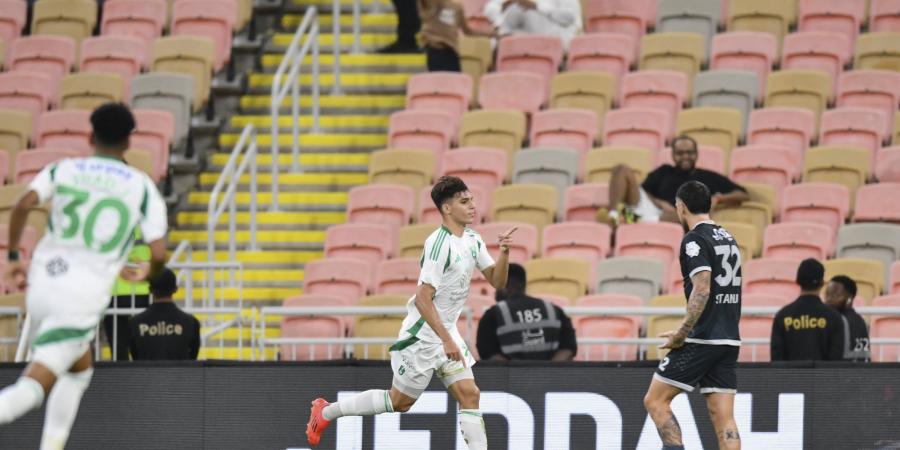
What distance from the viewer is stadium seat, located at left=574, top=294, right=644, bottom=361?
50.1 feet

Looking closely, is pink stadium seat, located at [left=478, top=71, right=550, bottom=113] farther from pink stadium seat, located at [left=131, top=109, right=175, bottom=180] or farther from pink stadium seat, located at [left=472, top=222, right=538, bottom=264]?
pink stadium seat, located at [left=131, top=109, right=175, bottom=180]

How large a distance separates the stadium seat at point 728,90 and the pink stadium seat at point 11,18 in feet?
27.7

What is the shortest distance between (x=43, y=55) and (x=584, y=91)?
21.5ft

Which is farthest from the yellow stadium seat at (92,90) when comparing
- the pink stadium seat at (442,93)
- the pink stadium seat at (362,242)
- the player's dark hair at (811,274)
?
the player's dark hair at (811,274)

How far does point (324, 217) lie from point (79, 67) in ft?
13.2

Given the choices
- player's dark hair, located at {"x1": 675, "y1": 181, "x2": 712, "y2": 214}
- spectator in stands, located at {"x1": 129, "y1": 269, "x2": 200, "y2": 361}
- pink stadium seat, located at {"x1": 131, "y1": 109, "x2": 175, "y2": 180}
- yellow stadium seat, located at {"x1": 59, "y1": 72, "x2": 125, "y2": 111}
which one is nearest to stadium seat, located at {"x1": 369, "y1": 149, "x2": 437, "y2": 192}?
pink stadium seat, located at {"x1": 131, "y1": 109, "x2": 175, "y2": 180}

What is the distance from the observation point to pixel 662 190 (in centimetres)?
1730

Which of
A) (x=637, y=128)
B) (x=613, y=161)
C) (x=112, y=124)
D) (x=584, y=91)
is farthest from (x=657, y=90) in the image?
(x=112, y=124)

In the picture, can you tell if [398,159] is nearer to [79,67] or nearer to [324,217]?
[324,217]

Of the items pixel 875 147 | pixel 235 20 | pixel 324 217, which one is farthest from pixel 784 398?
pixel 235 20

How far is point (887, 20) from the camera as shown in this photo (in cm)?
1966

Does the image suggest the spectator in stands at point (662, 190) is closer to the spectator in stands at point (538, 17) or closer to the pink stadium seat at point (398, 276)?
the pink stadium seat at point (398, 276)

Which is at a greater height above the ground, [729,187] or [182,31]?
[182,31]

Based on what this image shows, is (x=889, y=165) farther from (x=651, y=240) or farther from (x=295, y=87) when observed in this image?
(x=295, y=87)
